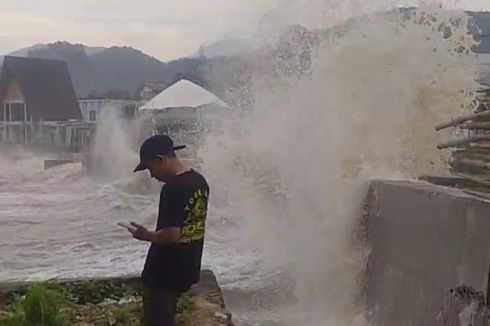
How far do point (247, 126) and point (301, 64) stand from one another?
164 cm

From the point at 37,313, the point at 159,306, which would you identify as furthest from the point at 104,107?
the point at 159,306

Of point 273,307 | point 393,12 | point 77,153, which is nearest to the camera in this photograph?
point 273,307

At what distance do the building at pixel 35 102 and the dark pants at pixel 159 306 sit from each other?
131ft

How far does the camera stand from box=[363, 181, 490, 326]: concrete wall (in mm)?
5477

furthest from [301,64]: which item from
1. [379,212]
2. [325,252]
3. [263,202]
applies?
[379,212]

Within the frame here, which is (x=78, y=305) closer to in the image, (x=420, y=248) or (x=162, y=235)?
(x=162, y=235)

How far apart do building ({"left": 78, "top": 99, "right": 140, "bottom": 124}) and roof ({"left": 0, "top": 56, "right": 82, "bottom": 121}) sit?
0.78 metres

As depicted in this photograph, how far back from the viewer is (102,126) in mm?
39250

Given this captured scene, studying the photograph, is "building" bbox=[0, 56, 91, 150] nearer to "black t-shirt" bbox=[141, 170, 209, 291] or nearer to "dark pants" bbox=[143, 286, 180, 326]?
"dark pants" bbox=[143, 286, 180, 326]

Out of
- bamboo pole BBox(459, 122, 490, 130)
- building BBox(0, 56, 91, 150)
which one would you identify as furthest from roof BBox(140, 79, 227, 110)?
bamboo pole BBox(459, 122, 490, 130)

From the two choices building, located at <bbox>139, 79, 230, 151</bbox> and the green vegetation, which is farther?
building, located at <bbox>139, 79, 230, 151</bbox>

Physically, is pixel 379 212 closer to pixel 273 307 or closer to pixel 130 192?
pixel 273 307

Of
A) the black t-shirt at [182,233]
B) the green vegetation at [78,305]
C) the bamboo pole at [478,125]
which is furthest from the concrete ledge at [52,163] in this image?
the black t-shirt at [182,233]

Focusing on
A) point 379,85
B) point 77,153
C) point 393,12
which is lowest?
point 77,153
